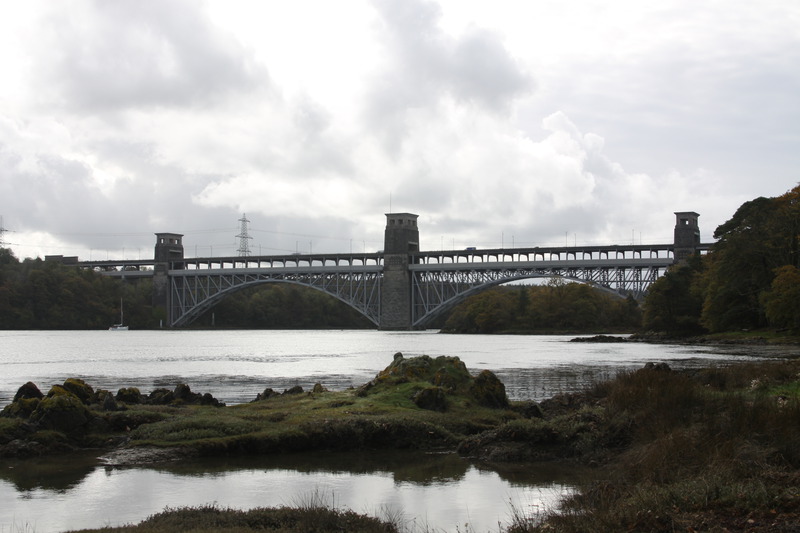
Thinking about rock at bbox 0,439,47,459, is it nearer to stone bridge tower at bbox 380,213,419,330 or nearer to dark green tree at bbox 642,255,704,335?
dark green tree at bbox 642,255,704,335

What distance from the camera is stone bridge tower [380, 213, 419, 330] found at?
13038cm

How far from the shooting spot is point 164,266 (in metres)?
155

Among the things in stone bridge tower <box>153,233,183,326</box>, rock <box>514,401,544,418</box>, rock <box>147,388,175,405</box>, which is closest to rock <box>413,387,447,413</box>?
rock <box>514,401,544,418</box>

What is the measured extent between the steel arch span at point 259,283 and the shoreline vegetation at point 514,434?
334 ft

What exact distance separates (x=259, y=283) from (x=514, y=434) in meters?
116

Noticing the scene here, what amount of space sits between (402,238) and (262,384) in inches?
4061

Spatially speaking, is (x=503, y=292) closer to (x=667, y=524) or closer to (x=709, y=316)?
(x=709, y=316)

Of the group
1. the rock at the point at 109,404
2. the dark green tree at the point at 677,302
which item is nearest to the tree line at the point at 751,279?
the dark green tree at the point at 677,302

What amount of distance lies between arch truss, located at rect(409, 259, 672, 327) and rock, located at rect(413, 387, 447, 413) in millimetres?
85881

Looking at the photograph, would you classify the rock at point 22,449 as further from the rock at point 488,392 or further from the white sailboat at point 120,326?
the white sailboat at point 120,326

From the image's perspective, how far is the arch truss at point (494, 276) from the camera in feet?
343

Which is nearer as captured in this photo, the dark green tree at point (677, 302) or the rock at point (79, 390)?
the rock at point (79, 390)

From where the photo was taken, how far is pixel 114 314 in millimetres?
144250

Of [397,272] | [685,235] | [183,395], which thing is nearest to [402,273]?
[397,272]
